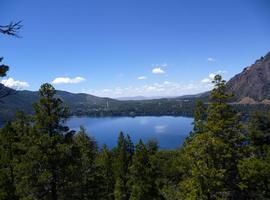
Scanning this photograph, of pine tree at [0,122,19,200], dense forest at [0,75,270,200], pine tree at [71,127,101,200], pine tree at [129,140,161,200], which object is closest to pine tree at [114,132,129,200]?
pine tree at [71,127,101,200]

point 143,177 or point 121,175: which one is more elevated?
point 143,177

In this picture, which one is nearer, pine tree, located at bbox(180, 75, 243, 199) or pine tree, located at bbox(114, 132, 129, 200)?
pine tree, located at bbox(180, 75, 243, 199)

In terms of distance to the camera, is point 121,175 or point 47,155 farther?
point 121,175

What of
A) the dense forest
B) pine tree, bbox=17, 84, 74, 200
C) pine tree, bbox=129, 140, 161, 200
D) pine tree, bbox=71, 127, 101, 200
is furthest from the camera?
pine tree, bbox=129, 140, 161, 200

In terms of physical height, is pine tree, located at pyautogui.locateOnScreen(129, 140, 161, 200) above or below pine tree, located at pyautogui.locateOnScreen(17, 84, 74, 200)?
below

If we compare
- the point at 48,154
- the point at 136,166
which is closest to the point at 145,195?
the point at 136,166

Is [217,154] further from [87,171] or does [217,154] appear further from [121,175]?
[121,175]

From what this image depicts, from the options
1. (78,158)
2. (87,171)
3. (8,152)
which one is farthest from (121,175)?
(78,158)

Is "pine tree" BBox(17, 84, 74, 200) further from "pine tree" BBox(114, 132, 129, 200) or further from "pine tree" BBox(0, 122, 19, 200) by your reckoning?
"pine tree" BBox(114, 132, 129, 200)

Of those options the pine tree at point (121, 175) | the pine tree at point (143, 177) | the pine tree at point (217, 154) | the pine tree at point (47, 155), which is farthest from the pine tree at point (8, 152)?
the pine tree at point (121, 175)

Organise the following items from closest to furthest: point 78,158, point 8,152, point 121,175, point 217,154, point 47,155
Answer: point 47,155 < point 217,154 < point 78,158 < point 8,152 < point 121,175

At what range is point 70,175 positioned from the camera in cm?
2098

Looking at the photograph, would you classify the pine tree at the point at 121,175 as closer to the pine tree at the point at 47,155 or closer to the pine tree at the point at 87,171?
the pine tree at the point at 87,171

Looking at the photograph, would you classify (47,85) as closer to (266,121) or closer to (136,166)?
(136,166)
